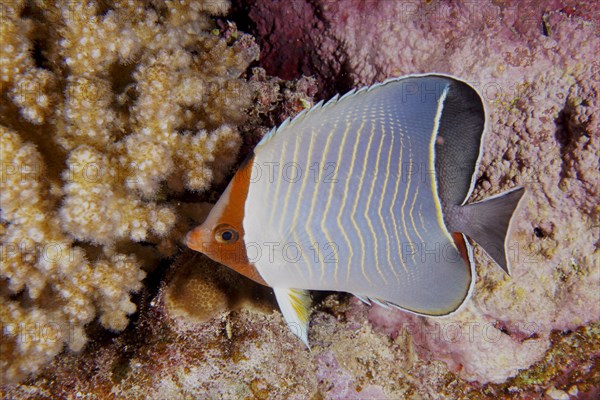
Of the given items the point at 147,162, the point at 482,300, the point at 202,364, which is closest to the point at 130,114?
the point at 147,162

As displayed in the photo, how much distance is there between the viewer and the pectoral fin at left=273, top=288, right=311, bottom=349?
1.69 m

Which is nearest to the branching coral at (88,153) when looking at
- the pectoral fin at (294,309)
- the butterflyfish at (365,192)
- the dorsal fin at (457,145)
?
the butterflyfish at (365,192)

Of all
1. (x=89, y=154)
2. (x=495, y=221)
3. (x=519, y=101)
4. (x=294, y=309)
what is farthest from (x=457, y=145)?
(x=89, y=154)

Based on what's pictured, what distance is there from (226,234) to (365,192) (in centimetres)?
59

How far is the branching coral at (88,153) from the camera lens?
163 centimetres

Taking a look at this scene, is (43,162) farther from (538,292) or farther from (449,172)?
(538,292)

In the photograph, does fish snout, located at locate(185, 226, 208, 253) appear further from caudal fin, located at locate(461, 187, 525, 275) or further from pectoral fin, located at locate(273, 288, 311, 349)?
caudal fin, located at locate(461, 187, 525, 275)

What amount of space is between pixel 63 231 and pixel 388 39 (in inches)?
71.4

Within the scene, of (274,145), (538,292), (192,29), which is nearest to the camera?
(274,145)

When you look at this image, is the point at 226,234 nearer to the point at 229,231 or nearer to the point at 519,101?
the point at 229,231

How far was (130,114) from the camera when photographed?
5.89ft

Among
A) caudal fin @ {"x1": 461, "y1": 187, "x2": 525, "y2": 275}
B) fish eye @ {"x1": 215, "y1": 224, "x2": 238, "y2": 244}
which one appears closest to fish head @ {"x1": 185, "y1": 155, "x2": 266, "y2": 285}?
fish eye @ {"x1": 215, "y1": 224, "x2": 238, "y2": 244}

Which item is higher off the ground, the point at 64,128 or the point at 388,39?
the point at 388,39

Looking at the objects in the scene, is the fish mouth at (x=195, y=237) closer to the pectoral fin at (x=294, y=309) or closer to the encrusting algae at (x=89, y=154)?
the encrusting algae at (x=89, y=154)
